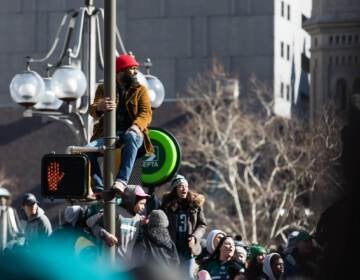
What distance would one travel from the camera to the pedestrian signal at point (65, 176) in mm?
9750

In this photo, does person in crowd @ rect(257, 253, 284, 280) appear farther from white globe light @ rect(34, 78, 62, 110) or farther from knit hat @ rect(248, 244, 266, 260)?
white globe light @ rect(34, 78, 62, 110)

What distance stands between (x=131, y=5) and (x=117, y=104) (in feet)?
272

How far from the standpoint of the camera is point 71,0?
301 ft

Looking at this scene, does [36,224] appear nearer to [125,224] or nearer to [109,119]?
[125,224]

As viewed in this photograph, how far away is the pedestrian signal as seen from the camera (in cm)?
975

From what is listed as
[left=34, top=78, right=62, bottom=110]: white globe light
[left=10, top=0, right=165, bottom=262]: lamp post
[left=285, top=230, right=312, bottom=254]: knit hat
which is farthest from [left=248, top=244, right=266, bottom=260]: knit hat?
[left=34, top=78, right=62, bottom=110]: white globe light

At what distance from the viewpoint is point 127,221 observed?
34.6ft

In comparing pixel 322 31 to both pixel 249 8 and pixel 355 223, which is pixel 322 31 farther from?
pixel 355 223

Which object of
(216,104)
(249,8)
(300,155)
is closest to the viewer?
(300,155)

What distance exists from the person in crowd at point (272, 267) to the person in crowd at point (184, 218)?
972 mm

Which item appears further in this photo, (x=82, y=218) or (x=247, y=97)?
(x=247, y=97)

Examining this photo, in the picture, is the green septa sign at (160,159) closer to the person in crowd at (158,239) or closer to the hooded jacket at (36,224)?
the person in crowd at (158,239)

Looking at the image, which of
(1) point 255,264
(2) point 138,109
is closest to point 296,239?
(2) point 138,109

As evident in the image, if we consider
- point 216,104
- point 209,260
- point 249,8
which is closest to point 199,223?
point 209,260
